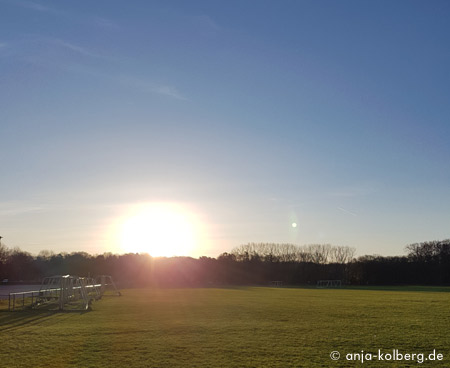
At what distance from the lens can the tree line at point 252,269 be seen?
121375mm

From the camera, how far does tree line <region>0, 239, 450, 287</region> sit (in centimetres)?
12138

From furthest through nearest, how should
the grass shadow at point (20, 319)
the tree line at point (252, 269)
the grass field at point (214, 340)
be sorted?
1. the tree line at point (252, 269)
2. the grass shadow at point (20, 319)
3. the grass field at point (214, 340)

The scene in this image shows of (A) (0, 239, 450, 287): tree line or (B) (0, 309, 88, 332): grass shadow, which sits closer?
(B) (0, 309, 88, 332): grass shadow

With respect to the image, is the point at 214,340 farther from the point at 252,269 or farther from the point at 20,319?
the point at 252,269

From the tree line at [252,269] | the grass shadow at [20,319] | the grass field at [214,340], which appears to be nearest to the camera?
the grass field at [214,340]

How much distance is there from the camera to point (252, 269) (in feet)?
460

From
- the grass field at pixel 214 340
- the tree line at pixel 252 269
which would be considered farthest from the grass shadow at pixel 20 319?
the tree line at pixel 252 269

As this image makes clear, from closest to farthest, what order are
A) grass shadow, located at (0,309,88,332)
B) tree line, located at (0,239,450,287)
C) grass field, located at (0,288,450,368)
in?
grass field, located at (0,288,450,368) < grass shadow, located at (0,309,88,332) < tree line, located at (0,239,450,287)

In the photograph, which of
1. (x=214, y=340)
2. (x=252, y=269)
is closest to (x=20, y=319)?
(x=214, y=340)

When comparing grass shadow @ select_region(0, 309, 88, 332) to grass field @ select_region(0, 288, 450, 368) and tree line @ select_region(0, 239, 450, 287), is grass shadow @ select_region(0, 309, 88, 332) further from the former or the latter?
tree line @ select_region(0, 239, 450, 287)

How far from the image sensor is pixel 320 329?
19.7m

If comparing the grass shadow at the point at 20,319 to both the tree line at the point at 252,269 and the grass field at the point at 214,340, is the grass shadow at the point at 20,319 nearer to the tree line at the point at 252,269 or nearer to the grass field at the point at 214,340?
the grass field at the point at 214,340

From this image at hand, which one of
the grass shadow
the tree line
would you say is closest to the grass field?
the grass shadow

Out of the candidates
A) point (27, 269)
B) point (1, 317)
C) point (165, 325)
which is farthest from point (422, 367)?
point (27, 269)
